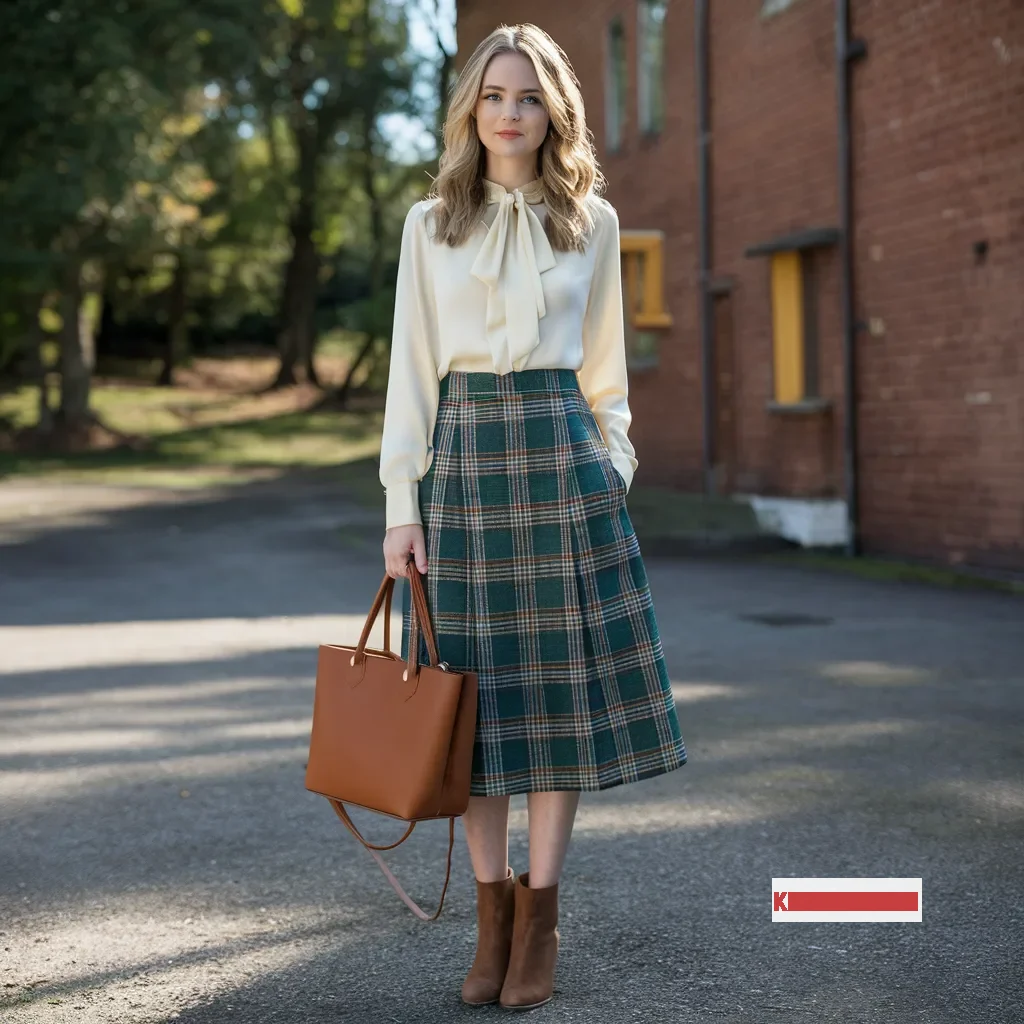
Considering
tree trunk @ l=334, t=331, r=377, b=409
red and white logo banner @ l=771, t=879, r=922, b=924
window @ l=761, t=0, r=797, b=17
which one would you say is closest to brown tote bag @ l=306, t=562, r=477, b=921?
red and white logo banner @ l=771, t=879, r=922, b=924

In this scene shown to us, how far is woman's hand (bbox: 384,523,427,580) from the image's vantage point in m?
3.44

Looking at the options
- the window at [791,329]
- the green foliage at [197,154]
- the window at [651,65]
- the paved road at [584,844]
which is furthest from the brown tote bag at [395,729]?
the green foliage at [197,154]

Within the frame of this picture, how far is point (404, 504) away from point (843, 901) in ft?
5.17

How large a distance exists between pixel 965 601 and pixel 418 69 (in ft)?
101

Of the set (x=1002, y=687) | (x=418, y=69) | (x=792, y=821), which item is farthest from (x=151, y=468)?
(x=792, y=821)

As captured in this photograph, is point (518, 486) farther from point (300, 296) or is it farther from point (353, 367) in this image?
point (300, 296)

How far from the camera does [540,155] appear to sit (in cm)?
354

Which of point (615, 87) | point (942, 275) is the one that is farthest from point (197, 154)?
point (942, 275)

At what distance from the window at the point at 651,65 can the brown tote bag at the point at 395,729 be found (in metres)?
17.1

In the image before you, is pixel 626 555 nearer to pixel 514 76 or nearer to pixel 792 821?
pixel 514 76

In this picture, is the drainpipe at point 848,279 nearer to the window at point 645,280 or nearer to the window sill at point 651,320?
the window at point 645,280

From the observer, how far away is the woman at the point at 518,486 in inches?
134

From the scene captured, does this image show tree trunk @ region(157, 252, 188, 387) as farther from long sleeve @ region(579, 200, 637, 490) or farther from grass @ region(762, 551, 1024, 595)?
long sleeve @ region(579, 200, 637, 490)

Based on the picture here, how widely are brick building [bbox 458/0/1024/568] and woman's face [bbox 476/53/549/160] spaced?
9473 millimetres
